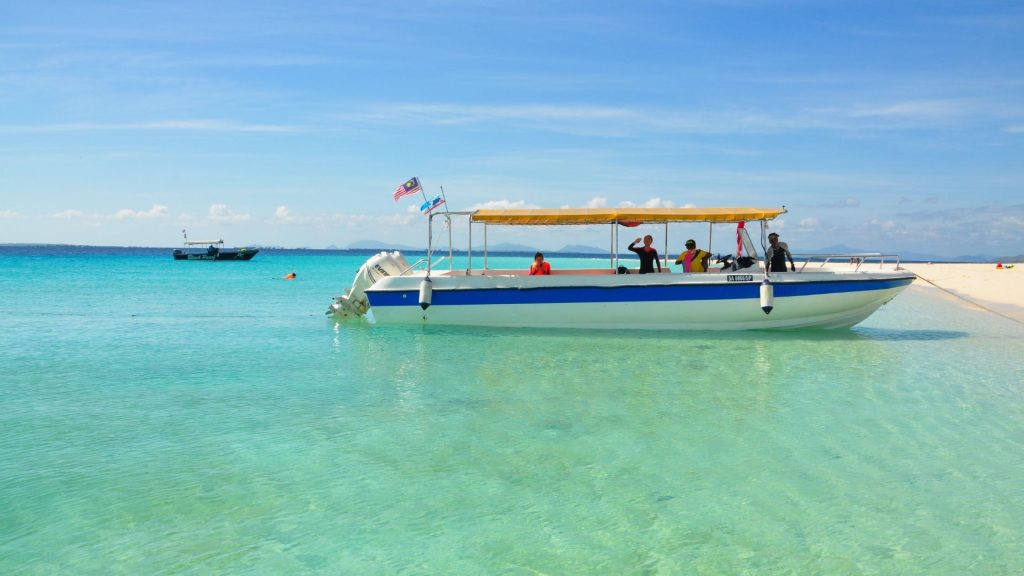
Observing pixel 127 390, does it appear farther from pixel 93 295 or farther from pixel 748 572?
→ pixel 93 295

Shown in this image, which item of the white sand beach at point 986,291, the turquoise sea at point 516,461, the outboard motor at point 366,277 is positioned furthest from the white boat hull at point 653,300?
the white sand beach at point 986,291

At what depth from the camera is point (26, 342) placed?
1662 centimetres

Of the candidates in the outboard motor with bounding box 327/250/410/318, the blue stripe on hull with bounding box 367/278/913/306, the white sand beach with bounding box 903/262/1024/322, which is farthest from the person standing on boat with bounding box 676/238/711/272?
the white sand beach with bounding box 903/262/1024/322

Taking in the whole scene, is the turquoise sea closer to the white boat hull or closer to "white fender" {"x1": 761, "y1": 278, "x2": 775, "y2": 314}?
"white fender" {"x1": 761, "y1": 278, "x2": 775, "y2": 314}

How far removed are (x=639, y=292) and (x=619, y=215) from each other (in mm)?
1729

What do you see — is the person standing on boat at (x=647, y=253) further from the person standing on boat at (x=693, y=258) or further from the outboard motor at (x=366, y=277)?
the outboard motor at (x=366, y=277)

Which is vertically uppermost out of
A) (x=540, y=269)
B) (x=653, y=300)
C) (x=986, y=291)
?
(x=540, y=269)

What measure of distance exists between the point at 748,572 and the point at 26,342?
16988mm

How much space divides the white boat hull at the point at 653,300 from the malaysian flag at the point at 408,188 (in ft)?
6.32

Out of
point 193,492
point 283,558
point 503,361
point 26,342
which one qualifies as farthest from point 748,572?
point 26,342

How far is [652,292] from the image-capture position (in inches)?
→ 639

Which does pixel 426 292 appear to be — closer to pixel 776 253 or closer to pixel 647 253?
pixel 647 253

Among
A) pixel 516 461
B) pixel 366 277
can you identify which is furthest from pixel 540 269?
pixel 516 461

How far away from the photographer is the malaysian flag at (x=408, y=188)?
16875 mm
